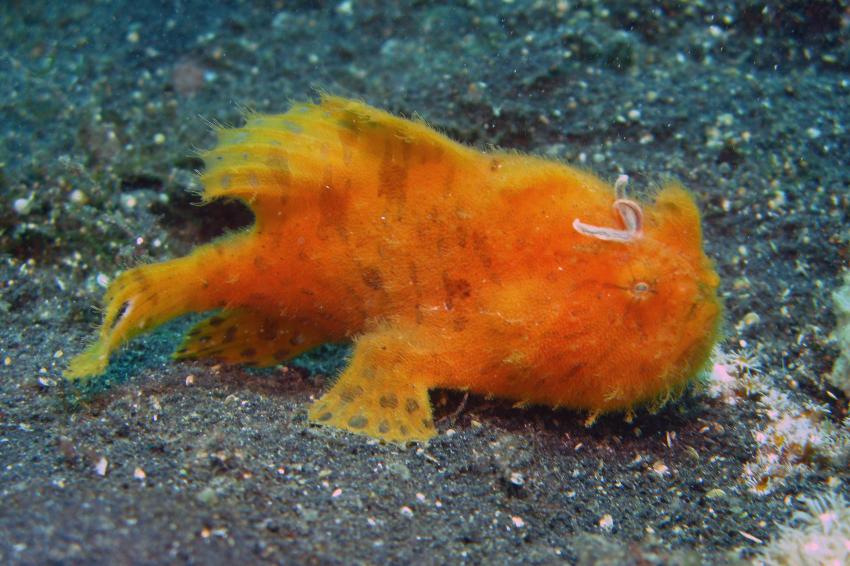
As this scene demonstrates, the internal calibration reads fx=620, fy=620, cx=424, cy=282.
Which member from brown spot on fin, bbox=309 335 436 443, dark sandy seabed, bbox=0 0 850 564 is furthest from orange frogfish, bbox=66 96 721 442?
dark sandy seabed, bbox=0 0 850 564

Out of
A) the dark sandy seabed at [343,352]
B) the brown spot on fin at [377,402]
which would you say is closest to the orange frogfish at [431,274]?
the brown spot on fin at [377,402]

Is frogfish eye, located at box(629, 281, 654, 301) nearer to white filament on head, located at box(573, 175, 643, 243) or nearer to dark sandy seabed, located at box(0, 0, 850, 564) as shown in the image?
white filament on head, located at box(573, 175, 643, 243)

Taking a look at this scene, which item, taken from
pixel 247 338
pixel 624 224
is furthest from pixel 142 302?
pixel 624 224

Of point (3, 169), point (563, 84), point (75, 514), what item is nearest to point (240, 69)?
point (3, 169)

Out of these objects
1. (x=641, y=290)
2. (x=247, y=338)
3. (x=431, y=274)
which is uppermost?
(x=641, y=290)

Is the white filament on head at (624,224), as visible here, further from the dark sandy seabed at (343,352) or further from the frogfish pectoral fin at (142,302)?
the frogfish pectoral fin at (142,302)

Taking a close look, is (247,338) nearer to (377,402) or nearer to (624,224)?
(377,402)

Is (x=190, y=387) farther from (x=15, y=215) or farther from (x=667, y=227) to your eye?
(x=667, y=227)
